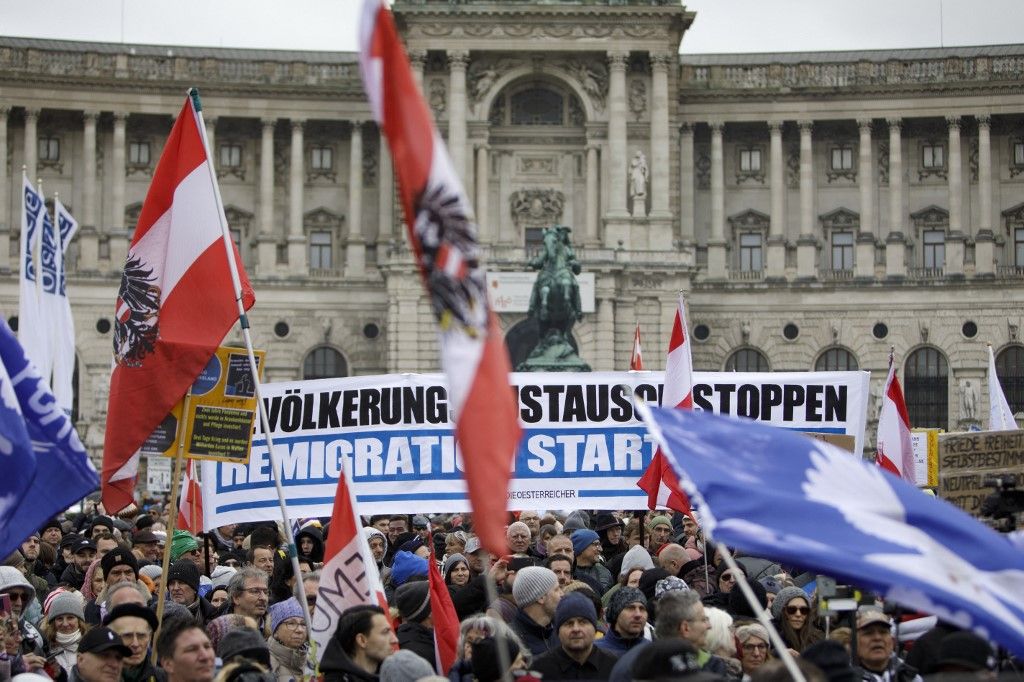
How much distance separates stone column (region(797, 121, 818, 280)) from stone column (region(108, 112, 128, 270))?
2284 centimetres

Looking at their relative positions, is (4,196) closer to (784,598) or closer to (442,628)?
(784,598)

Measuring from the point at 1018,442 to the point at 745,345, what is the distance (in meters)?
54.7

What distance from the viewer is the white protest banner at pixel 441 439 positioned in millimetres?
16984

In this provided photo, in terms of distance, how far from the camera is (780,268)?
6681 cm

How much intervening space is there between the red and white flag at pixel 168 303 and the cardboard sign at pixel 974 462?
15.1ft

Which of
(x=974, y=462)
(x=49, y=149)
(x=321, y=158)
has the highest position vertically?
(x=49, y=149)

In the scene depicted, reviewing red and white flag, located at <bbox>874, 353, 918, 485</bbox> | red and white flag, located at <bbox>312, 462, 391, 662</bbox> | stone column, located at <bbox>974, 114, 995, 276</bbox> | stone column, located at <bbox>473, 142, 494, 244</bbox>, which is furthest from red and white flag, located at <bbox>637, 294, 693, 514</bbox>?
stone column, located at <bbox>974, 114, 995, 276</bbox>

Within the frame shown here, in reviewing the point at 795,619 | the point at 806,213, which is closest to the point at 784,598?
the point at 795,619

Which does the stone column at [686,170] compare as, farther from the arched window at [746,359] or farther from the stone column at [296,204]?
the stone column at [296,204]

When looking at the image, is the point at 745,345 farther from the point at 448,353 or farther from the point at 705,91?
the point at 448,353

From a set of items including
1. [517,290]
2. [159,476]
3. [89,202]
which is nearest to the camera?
[159,476]

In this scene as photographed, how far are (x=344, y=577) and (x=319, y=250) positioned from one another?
2258 inches

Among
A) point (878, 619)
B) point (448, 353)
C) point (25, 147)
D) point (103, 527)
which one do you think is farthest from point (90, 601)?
point (25, 147)

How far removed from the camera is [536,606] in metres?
12.2
